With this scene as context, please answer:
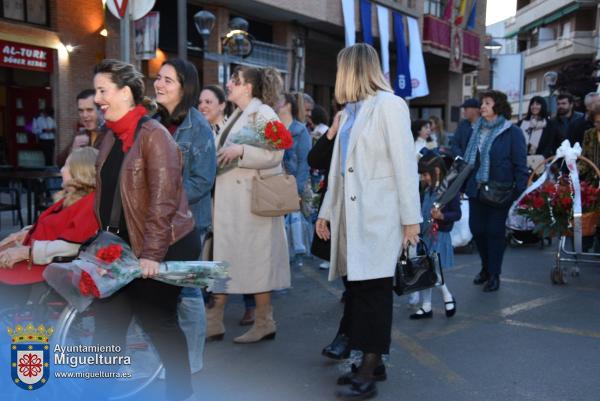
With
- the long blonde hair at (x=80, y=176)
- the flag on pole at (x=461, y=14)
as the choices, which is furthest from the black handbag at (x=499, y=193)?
the flag on pole at (x=461, y=14)

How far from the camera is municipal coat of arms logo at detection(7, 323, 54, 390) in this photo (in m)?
3.27

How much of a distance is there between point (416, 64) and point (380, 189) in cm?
2201

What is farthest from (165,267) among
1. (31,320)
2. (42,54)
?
(42,54)

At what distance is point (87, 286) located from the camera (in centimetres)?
297

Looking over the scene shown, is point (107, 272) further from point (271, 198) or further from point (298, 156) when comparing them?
point (298, 156)

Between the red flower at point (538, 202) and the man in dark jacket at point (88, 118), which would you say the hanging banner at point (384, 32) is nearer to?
the red flower at point (538, 202)

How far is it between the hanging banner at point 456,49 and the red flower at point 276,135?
2598 cm

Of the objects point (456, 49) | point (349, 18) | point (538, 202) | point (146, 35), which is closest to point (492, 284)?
point (538, 202)

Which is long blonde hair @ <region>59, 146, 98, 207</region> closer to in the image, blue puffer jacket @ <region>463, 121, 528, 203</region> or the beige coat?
the beige coat

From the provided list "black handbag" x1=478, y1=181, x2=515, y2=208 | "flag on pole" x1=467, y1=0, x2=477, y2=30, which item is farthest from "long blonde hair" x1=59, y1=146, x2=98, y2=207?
"flag on pole" x1=467, y1=0, x2=477, y2=30

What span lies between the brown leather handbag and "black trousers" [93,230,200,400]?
1.37 metres

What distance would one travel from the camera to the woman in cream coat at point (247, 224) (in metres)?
4.81

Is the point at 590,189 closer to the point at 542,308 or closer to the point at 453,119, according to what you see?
the point at 542,308

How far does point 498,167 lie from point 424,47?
21.4 metres
